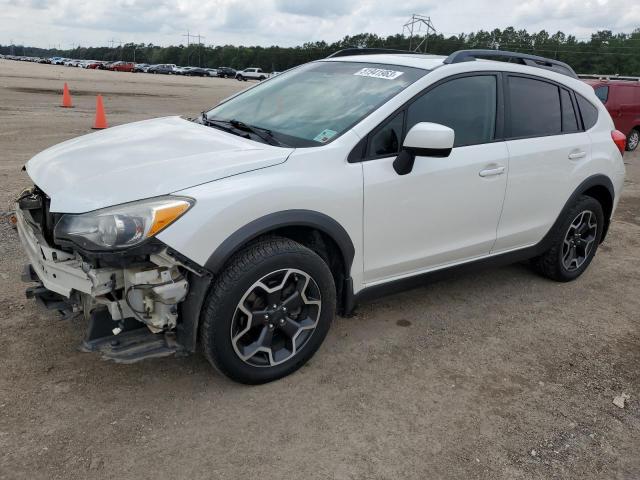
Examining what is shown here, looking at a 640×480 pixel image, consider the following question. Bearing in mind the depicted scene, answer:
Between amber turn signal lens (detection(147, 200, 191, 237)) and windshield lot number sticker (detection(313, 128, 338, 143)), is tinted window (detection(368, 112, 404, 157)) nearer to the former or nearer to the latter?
windshield lot number sticker (detection(313, 128, 338, 143))

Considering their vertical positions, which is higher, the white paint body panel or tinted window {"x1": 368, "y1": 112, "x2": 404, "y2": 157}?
tinted window {"x1": 368, "y1": 112, "x2": 404, "y2": 157}

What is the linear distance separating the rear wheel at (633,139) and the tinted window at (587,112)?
11.0 metres

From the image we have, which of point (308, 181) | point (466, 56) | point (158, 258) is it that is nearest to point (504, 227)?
point (466, 56)

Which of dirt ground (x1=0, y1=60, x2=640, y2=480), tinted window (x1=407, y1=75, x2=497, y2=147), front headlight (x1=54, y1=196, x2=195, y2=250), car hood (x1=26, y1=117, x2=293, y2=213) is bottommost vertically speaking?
dirt ground (x1=0, y1=60, x2=640, y2=480)

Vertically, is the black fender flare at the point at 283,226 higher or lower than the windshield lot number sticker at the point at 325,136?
lower

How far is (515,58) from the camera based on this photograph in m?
4.29

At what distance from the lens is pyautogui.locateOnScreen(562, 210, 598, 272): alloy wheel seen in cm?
473

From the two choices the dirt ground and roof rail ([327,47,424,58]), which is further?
roof rail ([327,47,424,58])

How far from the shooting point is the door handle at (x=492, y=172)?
3.74 m

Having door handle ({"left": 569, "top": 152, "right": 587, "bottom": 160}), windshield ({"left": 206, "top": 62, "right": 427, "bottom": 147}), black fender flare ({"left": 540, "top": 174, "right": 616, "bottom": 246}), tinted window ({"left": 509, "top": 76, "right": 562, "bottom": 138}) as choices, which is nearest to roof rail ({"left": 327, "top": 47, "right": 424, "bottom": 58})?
windshield ({"left": 206, "top": 62, "right": 427, "bottom": 147})

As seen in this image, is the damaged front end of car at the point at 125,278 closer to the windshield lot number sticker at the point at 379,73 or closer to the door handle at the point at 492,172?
the windshield lot number sticker at the point at 379,73

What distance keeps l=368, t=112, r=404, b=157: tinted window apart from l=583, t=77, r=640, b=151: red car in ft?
37.6

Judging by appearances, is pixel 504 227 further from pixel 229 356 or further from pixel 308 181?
pixel 229 356

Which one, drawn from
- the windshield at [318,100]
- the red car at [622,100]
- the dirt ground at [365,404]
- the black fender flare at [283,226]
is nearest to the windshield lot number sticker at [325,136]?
the windshield at [318,100]
